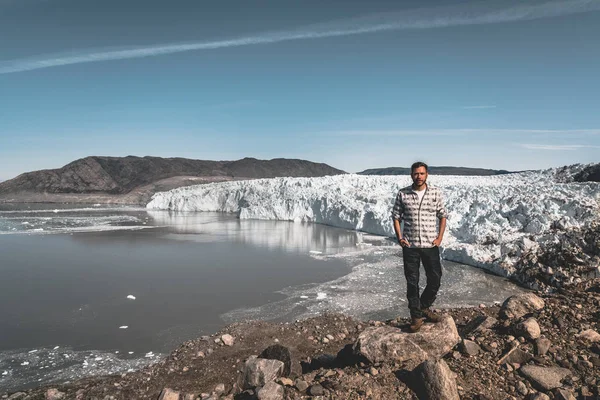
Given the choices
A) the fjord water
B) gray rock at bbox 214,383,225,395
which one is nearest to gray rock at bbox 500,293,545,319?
the fjord water

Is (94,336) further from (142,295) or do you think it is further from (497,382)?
(497,382)

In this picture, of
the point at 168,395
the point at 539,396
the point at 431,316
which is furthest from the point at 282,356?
the point at 539,396

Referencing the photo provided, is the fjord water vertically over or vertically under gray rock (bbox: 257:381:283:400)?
under

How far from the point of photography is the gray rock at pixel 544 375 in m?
2.98

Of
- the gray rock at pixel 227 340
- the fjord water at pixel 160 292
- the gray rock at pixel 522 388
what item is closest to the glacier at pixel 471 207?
the fjord water at pixel 160 292

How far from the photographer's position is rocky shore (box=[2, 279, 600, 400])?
9.73 feet

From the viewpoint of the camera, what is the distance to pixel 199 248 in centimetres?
1312

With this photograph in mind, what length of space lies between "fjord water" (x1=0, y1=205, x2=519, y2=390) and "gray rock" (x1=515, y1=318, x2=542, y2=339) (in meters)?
2.76

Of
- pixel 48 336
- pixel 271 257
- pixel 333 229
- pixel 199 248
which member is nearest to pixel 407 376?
pixel 48 336

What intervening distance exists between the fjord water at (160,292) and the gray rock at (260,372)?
5.77ft

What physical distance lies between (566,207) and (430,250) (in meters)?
9.30

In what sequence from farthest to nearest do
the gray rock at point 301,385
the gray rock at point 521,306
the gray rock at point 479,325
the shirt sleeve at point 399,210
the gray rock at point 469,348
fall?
1. the gray rock at point 521,306
2. the gray rock at point 479,325
3. the shirt sleeve at point 399,210
4. the gray rock at point 469,348
5. the gray rock at point 301,385

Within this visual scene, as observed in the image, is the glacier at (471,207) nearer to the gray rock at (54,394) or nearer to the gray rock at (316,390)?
the gray rock at (316,390)

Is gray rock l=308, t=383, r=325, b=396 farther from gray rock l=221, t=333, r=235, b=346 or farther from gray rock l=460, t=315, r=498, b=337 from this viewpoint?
gray rock l=221, t=333, r=235, b=346
